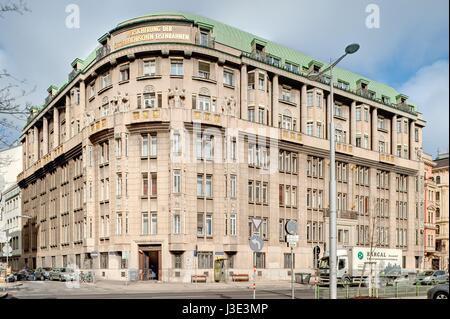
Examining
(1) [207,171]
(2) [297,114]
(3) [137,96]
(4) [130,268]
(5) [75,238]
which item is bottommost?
(4) [130,268]

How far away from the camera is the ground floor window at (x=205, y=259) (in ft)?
122

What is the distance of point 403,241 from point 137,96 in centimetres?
2110

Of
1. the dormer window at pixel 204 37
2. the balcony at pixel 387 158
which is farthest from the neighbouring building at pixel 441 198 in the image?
the dormer window at pixel 204 37

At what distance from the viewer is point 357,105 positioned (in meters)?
17.9

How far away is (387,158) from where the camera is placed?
53.0 feet

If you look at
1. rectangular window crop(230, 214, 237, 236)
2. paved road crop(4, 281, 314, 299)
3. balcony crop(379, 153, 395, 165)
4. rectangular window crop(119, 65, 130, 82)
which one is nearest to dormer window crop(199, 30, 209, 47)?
rectangular window crop(119, 65, 130, 82)

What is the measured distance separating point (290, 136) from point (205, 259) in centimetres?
1548

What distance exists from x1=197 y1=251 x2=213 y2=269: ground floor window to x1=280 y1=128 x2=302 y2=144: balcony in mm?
14409

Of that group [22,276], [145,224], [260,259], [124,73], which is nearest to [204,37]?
[124,73]

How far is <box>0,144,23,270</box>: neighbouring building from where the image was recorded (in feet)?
36.5

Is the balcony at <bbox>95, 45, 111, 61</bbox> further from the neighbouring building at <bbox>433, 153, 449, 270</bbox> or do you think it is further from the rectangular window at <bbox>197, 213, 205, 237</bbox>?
the rectangular window at <bbox>197, 213, 205, 237</bbox>

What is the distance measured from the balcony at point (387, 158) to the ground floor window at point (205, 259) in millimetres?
22131
